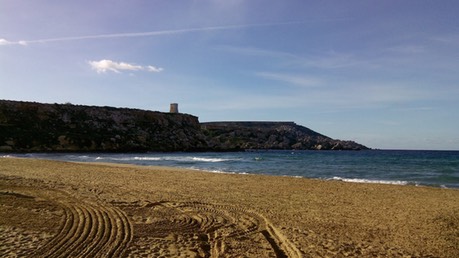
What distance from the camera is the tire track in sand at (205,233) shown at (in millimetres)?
6457

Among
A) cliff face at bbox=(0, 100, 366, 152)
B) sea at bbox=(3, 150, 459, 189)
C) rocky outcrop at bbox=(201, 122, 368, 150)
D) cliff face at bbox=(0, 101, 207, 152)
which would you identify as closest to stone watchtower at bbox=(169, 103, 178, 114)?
cliff face at bbox=(0, 100, 366, 152)

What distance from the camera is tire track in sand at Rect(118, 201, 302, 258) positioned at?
6.46m

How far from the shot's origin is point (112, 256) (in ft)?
19.3

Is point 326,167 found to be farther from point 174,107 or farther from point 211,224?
point 174,107

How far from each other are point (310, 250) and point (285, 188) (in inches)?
376

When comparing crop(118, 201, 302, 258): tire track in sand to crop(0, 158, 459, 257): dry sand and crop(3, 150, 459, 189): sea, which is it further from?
crop(3, 150, 459, 189): sea

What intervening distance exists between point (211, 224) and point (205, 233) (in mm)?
818

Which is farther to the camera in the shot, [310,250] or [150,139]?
[150,139]

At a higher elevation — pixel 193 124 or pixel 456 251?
pixel 193 124

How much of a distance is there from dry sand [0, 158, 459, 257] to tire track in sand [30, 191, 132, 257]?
0.02m

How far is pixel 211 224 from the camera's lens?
850 cm

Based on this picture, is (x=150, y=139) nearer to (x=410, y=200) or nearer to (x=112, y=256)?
(x=410, y=200)

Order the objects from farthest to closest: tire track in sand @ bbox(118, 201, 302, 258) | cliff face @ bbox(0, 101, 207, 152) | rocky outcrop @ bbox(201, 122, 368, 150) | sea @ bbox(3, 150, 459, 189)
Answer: rocky outcrop @ bbox(201, 122, 368, 150) → cliff face @ bbox(0, 101, 207, 152) → sea @ bbox(3, 150, 459, 189) → tire track in sand @ bbox(118, 201, 302, 258)

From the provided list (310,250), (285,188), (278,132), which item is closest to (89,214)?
(310,250)
